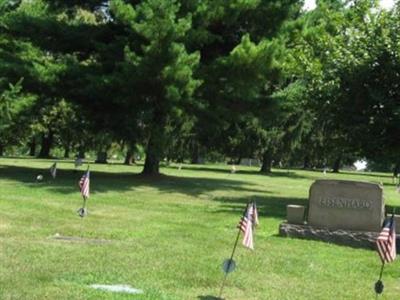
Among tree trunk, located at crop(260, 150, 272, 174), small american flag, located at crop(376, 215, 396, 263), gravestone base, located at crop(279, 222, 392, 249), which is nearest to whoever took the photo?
small american flag, located at crop(376, 215, 396, 263)

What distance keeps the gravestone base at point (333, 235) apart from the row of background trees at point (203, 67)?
270 inches

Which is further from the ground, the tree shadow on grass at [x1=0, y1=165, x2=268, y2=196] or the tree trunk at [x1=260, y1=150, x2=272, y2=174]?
the tree trunk at [x1=260, y1=150, x2=272, y2=174]

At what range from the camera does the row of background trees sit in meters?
20.4

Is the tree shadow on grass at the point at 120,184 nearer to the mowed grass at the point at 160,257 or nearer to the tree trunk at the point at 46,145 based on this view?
the mowed grass at the point at 160,257

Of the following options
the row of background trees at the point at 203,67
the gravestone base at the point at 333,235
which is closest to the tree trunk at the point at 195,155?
the row of background trees at the point at 203,67

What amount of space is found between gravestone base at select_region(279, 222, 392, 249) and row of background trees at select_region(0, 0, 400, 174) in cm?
687

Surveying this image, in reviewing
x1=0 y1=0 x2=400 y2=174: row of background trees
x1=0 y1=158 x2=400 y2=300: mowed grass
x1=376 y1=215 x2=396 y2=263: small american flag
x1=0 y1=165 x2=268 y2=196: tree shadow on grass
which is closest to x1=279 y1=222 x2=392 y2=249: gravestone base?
x1=0 y1=158 x2=400 y2=300: mowed grass

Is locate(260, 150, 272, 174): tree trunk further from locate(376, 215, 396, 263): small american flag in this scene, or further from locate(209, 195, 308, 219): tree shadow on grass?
locate(376, 215, 396, 263): small american flag

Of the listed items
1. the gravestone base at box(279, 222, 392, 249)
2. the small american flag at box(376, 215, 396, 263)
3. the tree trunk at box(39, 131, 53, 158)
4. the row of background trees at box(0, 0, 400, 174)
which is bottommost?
the gravestone base at box(279, 222, 392, 249)

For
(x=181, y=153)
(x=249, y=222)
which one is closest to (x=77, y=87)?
(x=249, y=222)

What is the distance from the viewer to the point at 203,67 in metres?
26.0

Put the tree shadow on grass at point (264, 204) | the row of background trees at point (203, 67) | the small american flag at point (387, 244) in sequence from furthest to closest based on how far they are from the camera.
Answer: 1. the row of background trees at point (203, 67)
2. the tree shadow on grass at point (264, 204)
3. the small american flag at point (387, 244)

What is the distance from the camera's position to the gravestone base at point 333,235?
43.1ft

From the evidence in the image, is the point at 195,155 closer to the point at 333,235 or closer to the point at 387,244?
the point at 333,235
